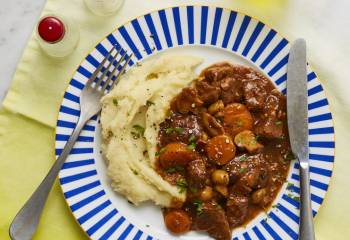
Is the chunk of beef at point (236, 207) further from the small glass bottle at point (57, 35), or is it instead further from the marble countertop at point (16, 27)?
the marble countertop at point (16, 27)

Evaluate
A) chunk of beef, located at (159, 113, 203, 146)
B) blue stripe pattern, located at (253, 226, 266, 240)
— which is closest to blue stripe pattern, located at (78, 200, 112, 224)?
chunk of beef, located at (159, 113, 203, 146)

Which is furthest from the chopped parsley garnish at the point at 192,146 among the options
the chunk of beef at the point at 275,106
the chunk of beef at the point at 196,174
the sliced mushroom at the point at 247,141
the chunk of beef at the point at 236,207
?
the chunk of beef at the point at 275,106

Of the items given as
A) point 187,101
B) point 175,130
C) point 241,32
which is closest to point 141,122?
point 175,130

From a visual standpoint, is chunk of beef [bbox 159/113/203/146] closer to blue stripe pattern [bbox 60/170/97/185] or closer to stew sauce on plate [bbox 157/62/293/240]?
stew sauce on plate [bbox 157/62/293/240]

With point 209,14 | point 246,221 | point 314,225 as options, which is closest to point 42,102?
point 209,14

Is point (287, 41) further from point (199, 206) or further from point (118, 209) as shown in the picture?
point (118, 209)
